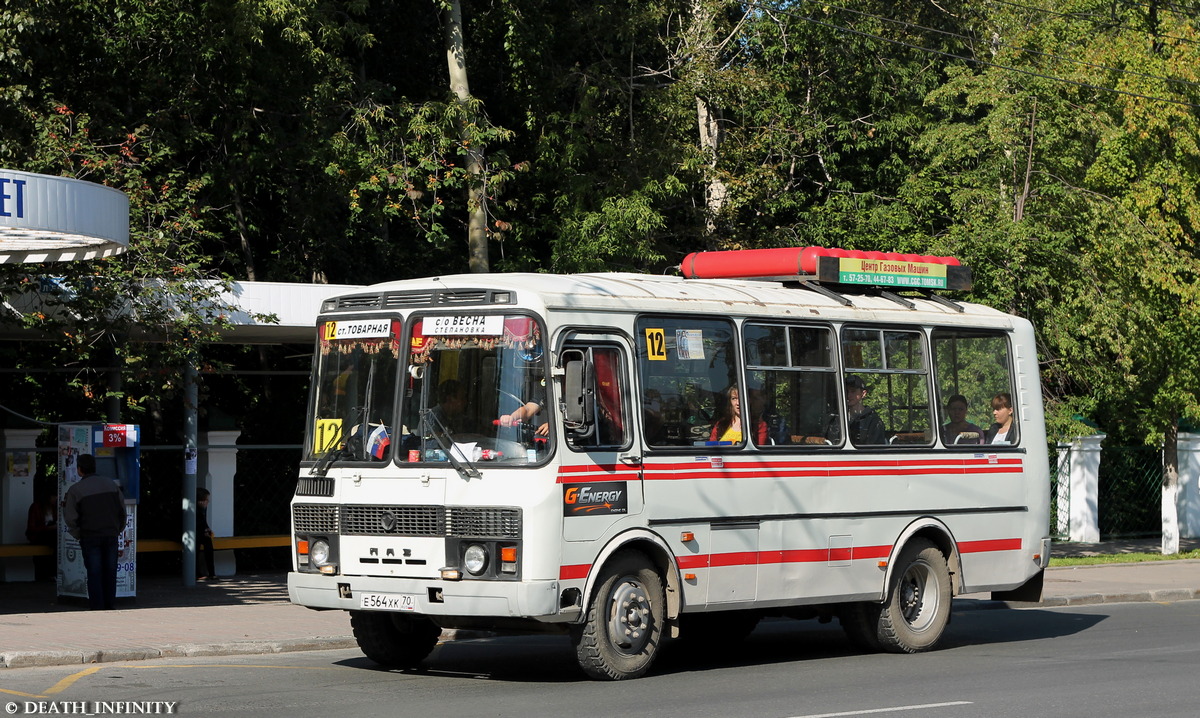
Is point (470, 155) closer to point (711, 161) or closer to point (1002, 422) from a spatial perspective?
point (711, 161)

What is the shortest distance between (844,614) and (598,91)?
1334 centimetres

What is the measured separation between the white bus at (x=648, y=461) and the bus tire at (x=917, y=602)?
25 mm

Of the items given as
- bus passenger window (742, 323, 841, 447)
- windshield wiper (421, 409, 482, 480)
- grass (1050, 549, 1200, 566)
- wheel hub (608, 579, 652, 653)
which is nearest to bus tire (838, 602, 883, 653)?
bus passenger window (742, 323, 841, 447)

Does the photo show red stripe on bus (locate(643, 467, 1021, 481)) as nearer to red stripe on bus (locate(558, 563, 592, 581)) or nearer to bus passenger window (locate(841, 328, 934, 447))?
bus passenger window (locate(841, 328, 934, 447))

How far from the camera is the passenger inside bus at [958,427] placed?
13.9 meters

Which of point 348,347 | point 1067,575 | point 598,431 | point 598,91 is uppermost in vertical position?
point 598,91

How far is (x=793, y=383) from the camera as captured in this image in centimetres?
1260

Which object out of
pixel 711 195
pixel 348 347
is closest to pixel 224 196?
pixel 711 195

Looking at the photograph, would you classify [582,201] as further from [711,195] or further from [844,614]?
[844,614]

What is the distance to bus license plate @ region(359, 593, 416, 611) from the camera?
35.3ft

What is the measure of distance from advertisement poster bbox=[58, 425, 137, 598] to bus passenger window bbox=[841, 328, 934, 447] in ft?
28.9

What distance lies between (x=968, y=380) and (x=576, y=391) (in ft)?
16.7

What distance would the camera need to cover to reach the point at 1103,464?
30.3 m

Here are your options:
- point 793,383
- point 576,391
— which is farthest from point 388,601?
point 793,383
